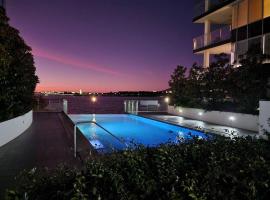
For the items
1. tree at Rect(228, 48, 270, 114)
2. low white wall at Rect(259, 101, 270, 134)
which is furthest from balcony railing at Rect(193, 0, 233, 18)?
low white wall at Rect(259, 101, 270, 134)

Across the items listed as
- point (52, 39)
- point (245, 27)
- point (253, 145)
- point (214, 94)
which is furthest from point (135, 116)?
point (253, 145)

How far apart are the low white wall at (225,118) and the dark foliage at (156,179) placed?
454 inches

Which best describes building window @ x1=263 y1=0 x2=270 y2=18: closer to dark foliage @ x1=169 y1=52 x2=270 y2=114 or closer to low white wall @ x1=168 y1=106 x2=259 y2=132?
dark foliage @ x1=169 y1=52 x2=270 y2=114

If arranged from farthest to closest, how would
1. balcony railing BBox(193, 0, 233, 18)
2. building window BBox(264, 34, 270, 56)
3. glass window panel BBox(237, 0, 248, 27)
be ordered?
balcony railing BBox(193, 0, 233, 18), glass window panel BBox(237, 0, 248, 27), building window BBox(264, 34, 270, 56)

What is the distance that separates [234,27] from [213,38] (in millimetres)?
2927

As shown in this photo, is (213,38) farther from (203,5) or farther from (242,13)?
(203,5)

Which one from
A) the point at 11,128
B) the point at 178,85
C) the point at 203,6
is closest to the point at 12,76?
the point at 11,128

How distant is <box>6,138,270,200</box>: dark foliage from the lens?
10.9 ft

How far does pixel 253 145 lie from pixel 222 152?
73 centimetres

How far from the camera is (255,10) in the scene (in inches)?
797

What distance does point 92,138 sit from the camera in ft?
48.2

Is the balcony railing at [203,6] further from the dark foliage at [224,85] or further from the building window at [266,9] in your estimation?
the building window at [266,9]

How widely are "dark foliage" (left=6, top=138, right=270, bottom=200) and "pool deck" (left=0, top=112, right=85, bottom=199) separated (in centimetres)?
186

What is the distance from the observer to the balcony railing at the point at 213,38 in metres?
23.7
